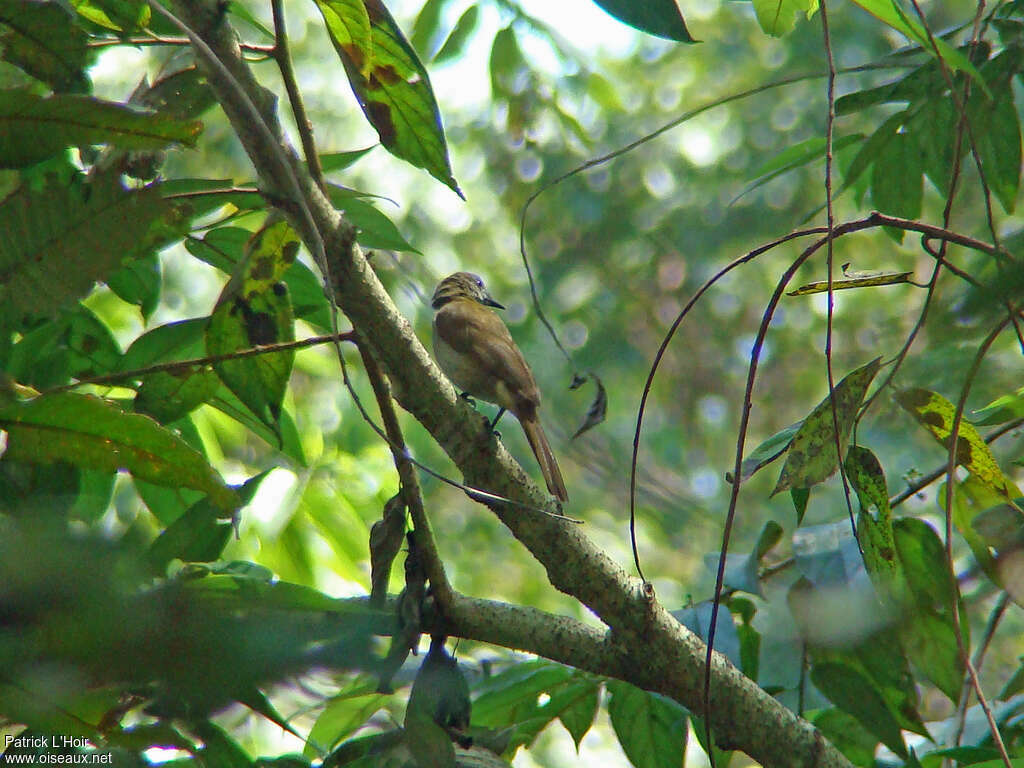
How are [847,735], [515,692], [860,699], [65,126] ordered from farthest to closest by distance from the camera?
1. [847,735]
2. [515,692]
3. [860,699]
4. [65,126]

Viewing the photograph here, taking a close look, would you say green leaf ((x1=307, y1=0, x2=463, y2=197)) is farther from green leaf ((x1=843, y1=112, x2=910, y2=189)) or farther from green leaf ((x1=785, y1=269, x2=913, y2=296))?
green leaf ((x1=843, y1=112, x2=910, y2=189))

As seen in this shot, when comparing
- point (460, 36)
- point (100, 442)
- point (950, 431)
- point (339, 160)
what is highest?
point (460, 36)

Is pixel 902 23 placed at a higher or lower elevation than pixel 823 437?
higher

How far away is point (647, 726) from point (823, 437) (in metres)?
0.78

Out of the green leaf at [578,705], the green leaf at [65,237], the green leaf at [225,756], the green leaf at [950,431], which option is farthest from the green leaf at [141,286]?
the green leaf at [950,431]

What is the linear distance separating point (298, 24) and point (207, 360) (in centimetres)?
979

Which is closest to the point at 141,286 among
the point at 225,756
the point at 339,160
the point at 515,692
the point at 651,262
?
the point at 339,160

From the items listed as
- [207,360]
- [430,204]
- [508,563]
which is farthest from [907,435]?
[430,204]

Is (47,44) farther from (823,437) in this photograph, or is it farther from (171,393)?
(823,437)

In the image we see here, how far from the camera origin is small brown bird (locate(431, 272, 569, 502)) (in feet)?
10.7

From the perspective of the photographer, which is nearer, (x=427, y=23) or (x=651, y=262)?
(x=427, y=23)

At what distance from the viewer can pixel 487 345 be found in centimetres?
358

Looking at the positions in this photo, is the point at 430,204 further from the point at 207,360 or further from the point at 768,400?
the point at 207,360

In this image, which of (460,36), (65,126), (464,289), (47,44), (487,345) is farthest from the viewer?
(464,289)
